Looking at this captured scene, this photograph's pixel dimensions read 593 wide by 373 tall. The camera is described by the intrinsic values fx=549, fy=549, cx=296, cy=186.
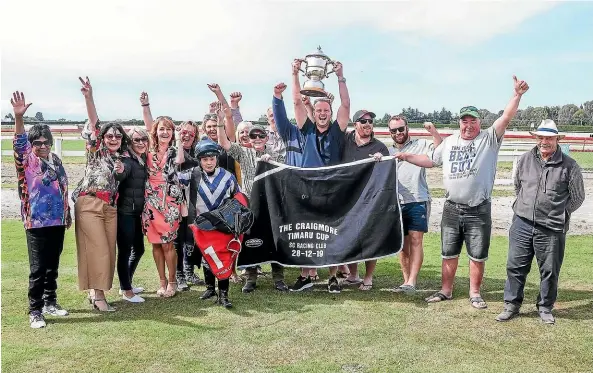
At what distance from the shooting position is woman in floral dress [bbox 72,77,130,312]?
209 inches

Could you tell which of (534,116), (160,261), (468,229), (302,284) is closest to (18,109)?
(160,261)

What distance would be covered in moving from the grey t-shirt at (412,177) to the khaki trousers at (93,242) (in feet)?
10.1

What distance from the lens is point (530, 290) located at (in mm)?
6180

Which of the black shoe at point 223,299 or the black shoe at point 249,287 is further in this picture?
the black shoe at point 249,287

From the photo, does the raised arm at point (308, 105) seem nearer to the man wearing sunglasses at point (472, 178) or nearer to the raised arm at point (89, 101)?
the man wearing sunglasses at point (472, 178)

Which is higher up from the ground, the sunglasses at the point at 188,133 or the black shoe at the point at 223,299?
the sunglasses at the point at 188,133

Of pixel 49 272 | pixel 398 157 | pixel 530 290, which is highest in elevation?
pixel 398 157

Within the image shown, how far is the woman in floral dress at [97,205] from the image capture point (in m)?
5.30

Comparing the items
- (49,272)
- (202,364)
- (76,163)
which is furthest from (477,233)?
(76,163)

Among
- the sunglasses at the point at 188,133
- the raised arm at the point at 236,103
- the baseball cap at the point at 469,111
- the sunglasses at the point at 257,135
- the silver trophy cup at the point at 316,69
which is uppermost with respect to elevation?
the silver trophy cup at the point at 316,69

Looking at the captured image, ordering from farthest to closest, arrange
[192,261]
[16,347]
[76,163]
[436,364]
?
[76,163] < [192,261] < [16,347] < [436,364]

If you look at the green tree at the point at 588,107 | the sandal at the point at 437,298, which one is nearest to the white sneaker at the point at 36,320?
the sandal at the point at 437,298

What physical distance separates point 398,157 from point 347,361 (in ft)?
7.80

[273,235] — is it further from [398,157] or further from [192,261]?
[398,157]
